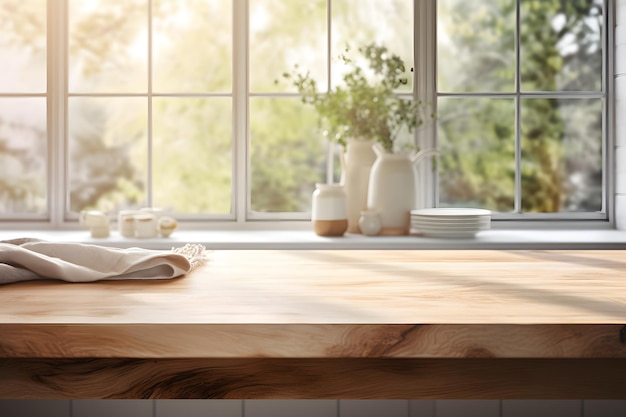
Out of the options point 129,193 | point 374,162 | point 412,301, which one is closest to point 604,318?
point 412,301

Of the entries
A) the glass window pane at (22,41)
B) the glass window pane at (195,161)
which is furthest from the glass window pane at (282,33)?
the glass window pane at (22,41)

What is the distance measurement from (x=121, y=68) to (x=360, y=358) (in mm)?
Answer: 11337

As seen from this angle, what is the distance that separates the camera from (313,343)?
944 millimetres

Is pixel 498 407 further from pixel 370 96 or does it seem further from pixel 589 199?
pixel 589 199

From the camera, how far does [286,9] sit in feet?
34.7

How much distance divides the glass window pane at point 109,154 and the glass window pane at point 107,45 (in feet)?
1.34

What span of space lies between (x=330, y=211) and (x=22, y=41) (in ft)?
30.7

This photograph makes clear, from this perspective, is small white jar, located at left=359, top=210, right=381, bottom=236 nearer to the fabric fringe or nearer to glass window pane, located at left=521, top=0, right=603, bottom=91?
the fabric fringe

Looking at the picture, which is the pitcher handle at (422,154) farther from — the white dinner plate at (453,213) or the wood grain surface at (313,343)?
the wood grain surface at (313,343)

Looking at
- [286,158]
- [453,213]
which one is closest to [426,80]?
[453,213]

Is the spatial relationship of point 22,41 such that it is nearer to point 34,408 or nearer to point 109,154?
point 109,154

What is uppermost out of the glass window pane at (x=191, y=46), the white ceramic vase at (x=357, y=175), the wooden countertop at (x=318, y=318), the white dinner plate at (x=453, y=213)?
the glass window pane at (x=191, y=46)

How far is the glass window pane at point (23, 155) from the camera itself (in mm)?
10297

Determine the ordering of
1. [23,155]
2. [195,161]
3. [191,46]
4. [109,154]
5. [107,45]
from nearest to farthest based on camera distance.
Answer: [23,155]
[195,161]
[191,46]
[107,45]
[109,154]
